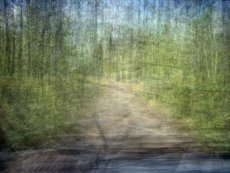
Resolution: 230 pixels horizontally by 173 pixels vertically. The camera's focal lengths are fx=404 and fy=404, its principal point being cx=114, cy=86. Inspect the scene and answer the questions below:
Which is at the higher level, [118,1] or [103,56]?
[118,1]

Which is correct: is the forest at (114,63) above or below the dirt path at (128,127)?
above

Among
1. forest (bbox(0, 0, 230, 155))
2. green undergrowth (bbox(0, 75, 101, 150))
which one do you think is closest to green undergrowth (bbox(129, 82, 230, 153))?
forest (bbox(0, 0, 230, 155))

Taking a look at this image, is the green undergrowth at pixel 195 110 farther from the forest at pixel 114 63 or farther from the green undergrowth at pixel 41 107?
the green undergrowth at pixel 41 107

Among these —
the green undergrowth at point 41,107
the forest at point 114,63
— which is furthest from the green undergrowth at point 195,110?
the green undergrowth at point 41,107

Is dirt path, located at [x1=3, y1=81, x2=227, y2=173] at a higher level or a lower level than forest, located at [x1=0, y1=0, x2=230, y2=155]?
lower

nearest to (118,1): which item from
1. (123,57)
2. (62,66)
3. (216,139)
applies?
(123,57)

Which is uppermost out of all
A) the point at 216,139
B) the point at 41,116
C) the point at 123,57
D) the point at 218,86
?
the point at 123,57

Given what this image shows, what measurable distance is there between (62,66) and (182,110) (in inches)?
23.6

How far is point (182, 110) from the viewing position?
1900 mm

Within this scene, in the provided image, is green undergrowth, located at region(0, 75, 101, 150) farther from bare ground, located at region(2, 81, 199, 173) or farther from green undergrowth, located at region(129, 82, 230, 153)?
green undergrowth, located at region(129, 82, 230, 153)

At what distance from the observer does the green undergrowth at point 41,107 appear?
187 cm

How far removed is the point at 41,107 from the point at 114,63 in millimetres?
399

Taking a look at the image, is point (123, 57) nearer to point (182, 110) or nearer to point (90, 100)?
point (90, 100)

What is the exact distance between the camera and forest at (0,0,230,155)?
1.87m
